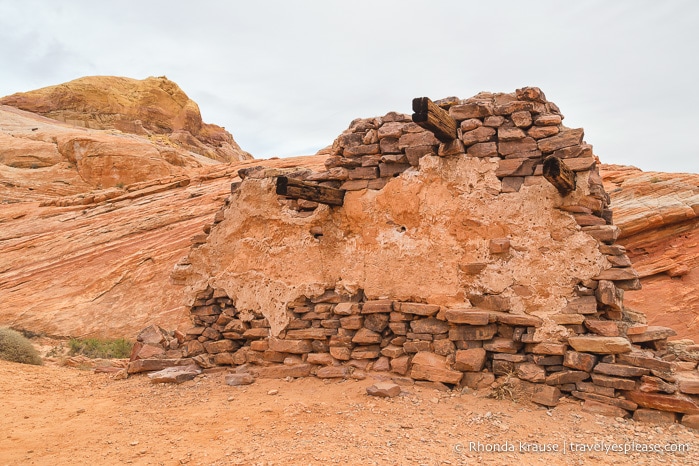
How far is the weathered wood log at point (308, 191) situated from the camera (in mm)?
5273

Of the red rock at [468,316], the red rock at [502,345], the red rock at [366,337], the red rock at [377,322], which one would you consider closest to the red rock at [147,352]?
the red rock at [366,337]

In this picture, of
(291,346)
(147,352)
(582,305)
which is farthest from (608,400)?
(147,352)

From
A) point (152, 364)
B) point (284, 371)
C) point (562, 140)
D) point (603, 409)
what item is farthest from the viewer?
point (152, 364)

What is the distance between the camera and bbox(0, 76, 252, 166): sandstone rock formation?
3250 cm

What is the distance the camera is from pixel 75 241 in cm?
1273

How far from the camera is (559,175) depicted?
4.14 meters

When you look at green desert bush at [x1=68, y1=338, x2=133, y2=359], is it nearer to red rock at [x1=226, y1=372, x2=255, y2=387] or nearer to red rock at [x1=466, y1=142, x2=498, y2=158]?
red rock at [x1=226, y1=372, x2=255, y2=387]

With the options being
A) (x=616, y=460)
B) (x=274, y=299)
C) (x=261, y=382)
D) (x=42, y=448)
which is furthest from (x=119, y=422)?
(x=616, y=460)

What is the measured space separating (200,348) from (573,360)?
4.45 metres

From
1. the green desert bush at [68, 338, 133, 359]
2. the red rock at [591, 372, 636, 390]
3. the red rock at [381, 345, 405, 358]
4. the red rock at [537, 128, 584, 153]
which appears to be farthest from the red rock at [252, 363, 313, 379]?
the green desert bush at [68, 338, 133, 359]

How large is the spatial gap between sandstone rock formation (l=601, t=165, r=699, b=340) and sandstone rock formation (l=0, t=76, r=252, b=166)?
2700cm

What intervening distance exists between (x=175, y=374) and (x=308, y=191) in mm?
2754

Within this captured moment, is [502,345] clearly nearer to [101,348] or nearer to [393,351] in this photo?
[393,351]

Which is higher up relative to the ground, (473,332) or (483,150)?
(483,150)
